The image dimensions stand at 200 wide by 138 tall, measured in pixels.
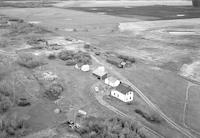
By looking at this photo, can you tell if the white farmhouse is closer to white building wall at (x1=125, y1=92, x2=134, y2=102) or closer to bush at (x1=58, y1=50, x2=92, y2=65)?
white building wall at (x1=125, y1=92, x2=134, y2=102)

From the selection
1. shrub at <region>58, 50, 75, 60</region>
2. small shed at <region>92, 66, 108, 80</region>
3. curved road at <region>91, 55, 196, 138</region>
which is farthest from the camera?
shrub at <region>58, 50, 75, 60</region>

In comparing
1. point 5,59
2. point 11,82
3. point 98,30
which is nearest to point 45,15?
point 98,30

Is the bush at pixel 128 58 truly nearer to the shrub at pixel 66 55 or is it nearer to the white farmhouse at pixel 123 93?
the shrub at pixel 66 55

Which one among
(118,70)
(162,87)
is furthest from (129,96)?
(118,70)

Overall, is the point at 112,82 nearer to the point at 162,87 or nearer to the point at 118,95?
the point at 118,95

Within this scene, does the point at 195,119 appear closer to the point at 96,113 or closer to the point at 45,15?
the point at 96,113

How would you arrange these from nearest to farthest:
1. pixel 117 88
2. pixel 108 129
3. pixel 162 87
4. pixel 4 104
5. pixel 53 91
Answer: pixel 108 129 < pixel 4 104 < pixel 117 88 < pixel 53 91 < pixel 162 87

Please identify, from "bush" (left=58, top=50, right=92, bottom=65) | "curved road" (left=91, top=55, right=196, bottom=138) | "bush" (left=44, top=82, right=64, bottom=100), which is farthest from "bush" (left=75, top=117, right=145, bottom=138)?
"bush" (left=58, top=50, right=92, bottom=65)
